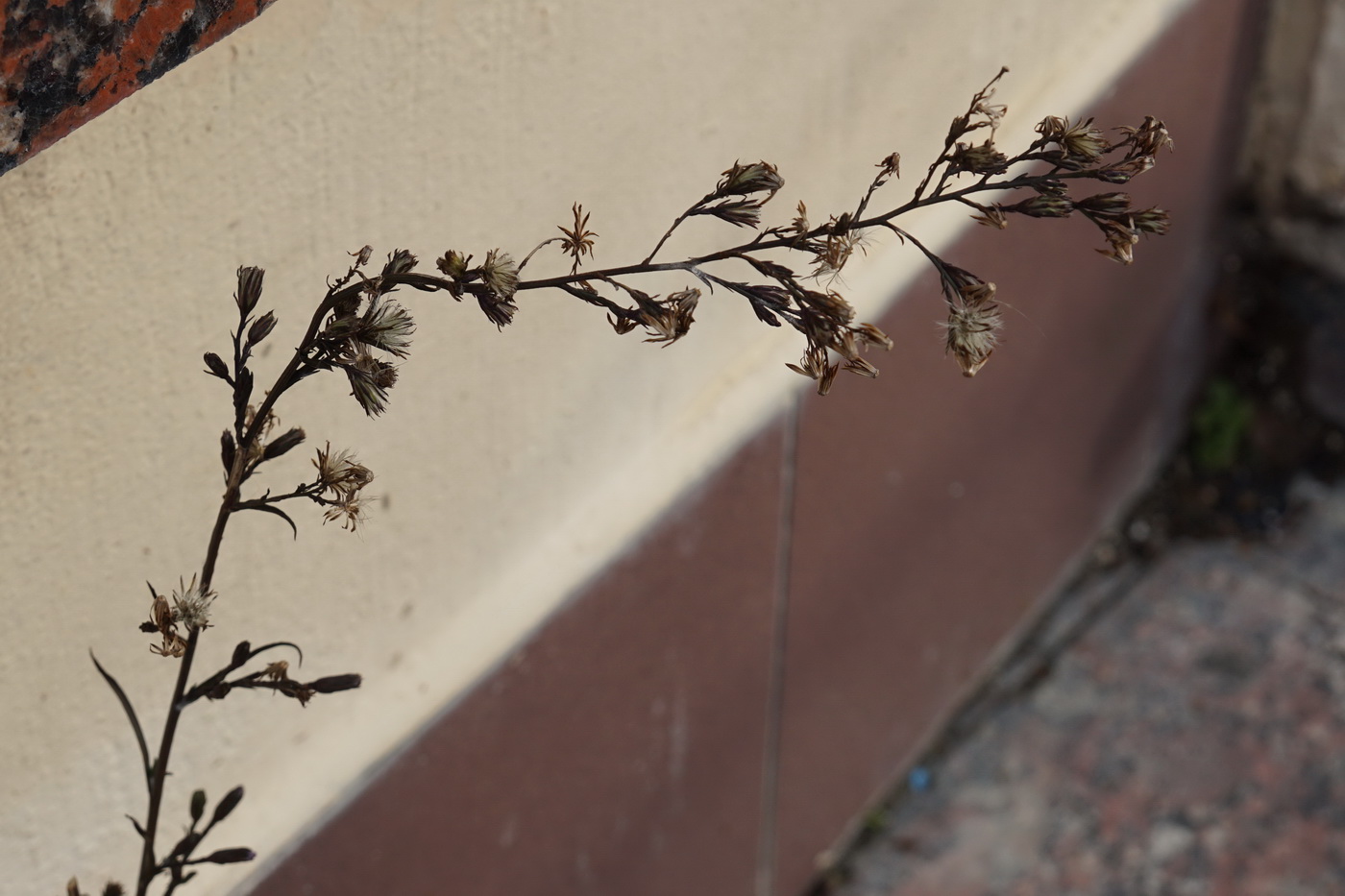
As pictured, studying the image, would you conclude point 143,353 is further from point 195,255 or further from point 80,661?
point 80,661

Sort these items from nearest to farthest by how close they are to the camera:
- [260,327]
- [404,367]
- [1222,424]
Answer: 1. [260,327]
2. [404,367]
3. [1222,424]

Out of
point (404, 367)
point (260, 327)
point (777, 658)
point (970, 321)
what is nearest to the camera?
point (970, 321)

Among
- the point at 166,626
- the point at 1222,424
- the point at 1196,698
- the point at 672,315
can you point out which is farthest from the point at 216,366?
the point at 1222,424

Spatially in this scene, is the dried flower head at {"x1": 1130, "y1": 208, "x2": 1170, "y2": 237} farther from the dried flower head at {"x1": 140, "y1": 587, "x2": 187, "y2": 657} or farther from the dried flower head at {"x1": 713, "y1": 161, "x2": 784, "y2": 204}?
the dried flower head at {"x1": 140, "y1": 587, "x2": 187, "y2": 657}

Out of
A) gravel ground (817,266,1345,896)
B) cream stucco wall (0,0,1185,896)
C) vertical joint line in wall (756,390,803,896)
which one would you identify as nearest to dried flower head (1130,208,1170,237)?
cream stucco wall (0,0,1185,896)

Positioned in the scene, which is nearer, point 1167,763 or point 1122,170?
→ point 1122,170

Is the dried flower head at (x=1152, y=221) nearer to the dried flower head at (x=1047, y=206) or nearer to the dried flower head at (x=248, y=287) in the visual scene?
the dried flower head at (x=1047, y=206)

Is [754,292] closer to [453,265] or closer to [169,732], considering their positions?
[453,265]

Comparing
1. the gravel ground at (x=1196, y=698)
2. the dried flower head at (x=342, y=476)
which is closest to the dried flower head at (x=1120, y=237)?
the dried flower head at (x=342, y=476)
